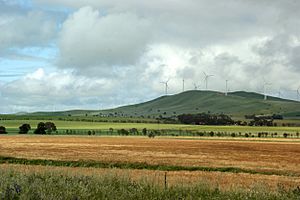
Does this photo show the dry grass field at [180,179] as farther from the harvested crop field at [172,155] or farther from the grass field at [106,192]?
the harvested crop field at [172,155]

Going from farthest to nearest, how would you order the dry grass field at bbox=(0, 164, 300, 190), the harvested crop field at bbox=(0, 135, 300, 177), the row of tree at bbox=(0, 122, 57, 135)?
the row of tree at bbox=(0, 122, 57, 135)
the harvested crop field at bbox=(0, 135, 300, 177)
the dry grass field at bbox=(0, 164, 300, 190)

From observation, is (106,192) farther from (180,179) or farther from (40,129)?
(40,129)

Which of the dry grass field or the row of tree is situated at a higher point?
the row of tree

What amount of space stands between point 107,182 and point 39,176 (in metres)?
3.76

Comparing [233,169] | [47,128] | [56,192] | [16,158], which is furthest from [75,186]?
[47,128]

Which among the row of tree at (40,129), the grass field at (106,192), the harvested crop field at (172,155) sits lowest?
the harvested crop field at (172,155)

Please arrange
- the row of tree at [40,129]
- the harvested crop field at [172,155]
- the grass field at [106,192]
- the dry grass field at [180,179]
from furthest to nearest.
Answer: the row of tree at [40,129] < the harvested crop field at [172,155] < the dry grass field at [180,179] < the grass field at [106,192]

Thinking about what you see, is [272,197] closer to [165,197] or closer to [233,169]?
[165,197]

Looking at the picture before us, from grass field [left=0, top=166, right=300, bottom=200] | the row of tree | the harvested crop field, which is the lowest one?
the harvested crop field

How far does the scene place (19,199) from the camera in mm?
15000

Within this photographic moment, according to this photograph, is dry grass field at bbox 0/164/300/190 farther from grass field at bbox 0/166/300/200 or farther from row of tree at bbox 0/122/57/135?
row of tree at bbox 0/122/57/135

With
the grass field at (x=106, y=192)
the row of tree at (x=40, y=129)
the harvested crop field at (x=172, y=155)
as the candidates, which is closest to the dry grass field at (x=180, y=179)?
the grass field at (x=106, y=192)

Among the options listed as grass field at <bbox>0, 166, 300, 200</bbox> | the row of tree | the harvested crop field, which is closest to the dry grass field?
grass field at <bbox>0, 166, 300, 200</bbox>

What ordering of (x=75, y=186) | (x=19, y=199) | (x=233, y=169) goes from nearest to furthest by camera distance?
1. (x=19, y=199)
2. (x=75, y=186)
3. (x=233, y=169)
